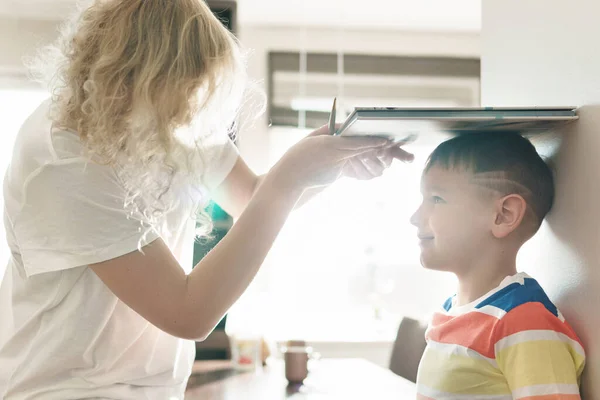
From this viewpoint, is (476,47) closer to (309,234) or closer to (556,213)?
(309,234)

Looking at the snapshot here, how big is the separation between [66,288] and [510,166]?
666mm

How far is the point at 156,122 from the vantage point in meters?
1.03

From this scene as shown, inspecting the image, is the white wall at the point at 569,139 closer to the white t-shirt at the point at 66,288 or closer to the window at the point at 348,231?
the white t-shirt at the point at 66,288

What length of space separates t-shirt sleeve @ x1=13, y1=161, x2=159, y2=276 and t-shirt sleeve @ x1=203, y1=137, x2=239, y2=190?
1.18ft

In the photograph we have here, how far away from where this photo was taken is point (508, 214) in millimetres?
911

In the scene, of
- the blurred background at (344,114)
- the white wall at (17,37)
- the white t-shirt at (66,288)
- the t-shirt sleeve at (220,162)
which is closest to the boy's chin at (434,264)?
the white t-shirt at (66,288)

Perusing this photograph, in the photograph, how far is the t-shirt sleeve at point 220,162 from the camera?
1.34 m

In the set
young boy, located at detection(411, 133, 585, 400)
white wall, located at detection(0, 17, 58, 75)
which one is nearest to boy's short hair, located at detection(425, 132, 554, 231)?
young boy, located at detection(411, 133, 585, 400)

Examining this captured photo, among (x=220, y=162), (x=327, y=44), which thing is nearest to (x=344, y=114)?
(x=327, y=44)

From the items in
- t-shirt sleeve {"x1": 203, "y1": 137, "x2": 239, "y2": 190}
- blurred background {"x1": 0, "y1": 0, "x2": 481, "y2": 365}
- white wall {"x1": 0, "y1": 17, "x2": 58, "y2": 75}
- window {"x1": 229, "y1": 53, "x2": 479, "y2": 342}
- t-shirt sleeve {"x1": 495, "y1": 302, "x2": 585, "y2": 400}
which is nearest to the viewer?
t-shirt sleeve {"x1": 495, "y1": 302, "x2": 585, "y2": 400}

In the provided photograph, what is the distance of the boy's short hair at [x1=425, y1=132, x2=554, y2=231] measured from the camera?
0.90m

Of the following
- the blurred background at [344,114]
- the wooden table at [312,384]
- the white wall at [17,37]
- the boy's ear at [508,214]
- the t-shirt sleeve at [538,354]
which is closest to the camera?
the t-shirt sleeve at [538,354]

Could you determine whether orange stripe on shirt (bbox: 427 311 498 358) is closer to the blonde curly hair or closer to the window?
the blonde curly hair

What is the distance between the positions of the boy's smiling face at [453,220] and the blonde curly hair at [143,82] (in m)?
0.37
